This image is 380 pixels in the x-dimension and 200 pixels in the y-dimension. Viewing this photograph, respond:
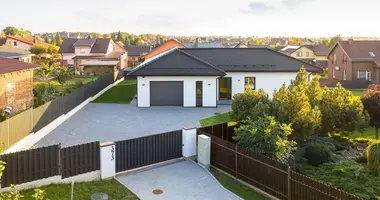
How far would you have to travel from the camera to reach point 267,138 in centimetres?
1516

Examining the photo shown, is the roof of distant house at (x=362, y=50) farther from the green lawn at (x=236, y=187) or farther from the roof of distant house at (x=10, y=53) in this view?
the green lawn at (x=236, y=187)

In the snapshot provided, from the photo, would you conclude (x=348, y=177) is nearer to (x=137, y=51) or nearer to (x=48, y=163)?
(x=48, y=163)

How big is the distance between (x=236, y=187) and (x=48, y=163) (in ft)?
21.0

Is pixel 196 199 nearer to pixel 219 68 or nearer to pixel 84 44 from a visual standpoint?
pixel 219 68

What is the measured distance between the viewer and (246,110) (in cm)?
1997

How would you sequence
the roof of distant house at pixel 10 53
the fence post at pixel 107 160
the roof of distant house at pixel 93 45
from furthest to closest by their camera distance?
the roof of distant house at pixel 93 45
the roof of distant house at pixel 10 53
the fence post at pixel 107 160

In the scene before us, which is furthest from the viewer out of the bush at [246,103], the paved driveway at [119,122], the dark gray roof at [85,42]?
the dark gray roof at [85,42]

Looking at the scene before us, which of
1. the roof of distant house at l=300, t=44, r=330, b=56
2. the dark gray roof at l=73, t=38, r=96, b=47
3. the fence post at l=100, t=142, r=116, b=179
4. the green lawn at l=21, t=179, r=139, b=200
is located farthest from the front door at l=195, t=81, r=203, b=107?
the roof of distant house at l=300, t=44, r=330, b=56

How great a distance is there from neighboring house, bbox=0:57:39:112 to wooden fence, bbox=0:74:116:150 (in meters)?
3.61

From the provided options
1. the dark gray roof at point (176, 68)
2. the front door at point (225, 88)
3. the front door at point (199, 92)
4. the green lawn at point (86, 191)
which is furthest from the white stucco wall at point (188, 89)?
the green lawn at point (86, 191)

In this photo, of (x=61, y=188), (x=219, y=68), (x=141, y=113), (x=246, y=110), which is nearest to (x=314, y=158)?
(x=246, y=110)

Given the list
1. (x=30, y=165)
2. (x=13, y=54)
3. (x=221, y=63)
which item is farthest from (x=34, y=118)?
(x=13, y=54)

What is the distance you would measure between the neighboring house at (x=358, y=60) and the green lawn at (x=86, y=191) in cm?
4373

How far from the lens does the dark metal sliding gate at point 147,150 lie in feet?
48.8
